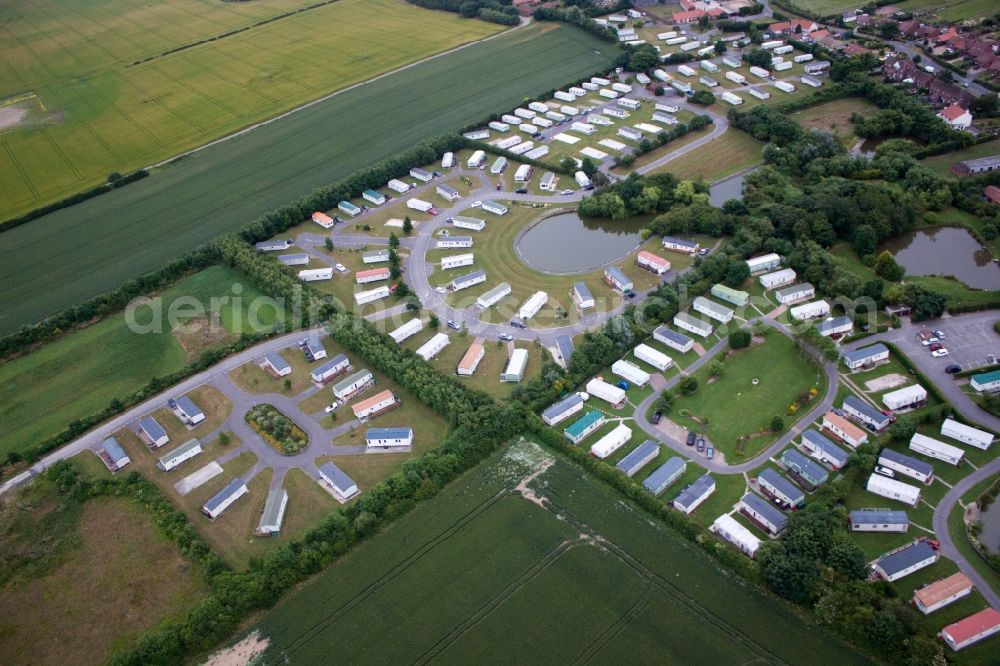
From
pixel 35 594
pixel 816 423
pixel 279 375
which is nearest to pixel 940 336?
pixel 816 423

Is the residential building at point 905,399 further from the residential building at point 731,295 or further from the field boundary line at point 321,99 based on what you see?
the field boundary line at point 321,99

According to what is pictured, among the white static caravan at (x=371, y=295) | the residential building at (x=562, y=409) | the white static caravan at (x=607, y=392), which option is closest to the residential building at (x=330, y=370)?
the white static caravan at (x=371, y=295)

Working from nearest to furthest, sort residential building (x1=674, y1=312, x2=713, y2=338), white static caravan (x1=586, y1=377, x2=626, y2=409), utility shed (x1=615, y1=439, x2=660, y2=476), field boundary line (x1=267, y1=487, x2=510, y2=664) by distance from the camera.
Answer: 1. field boundary line (x1=267, y1=487, x2=510, y2=664)
2. utility shed (x1=615, y1=439, x2=660, y2=476)
3. white static caravan (x1=586, y1=377, x2=626, y2=409)
4. residential building (x1=674, y1=312, x2=713, y2=338)

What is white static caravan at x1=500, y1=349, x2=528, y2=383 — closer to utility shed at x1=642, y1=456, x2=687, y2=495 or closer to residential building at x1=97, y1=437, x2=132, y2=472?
utility shed at x1=642, y1=456, x2=687, y2=495

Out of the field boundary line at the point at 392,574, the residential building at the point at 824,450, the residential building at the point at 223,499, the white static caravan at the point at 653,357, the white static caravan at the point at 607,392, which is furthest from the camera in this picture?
the white static caravan at the point at 653,357

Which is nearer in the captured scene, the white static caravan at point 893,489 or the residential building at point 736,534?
the residential building at point 736,534

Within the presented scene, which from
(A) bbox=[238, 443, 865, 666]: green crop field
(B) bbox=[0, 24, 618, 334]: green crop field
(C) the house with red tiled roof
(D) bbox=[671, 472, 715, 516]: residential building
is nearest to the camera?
(A) bbox=[238, 443, 865, 666]: green crop field

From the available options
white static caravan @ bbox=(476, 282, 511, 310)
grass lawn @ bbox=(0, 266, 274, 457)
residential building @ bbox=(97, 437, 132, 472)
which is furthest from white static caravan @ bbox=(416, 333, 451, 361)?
residential building @ bbox=(97, 437, 132, 472)

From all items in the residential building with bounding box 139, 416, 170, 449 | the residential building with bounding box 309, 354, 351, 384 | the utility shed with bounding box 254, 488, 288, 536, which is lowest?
the residential building with bounding box 139, 416, 170, 449
